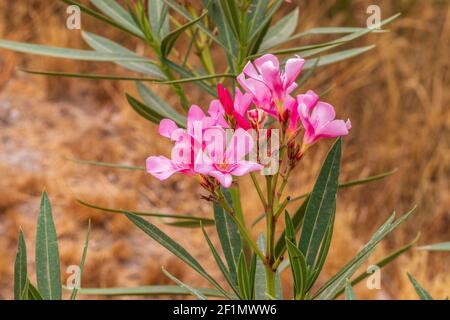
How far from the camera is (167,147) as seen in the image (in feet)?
8.07

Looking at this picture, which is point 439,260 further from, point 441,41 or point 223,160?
point 223,160

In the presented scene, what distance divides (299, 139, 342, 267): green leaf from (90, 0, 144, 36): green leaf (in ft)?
1.15

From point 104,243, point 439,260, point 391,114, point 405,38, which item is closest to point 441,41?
point 405,38

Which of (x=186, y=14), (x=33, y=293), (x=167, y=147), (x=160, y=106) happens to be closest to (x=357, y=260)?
(x=33, y=293)

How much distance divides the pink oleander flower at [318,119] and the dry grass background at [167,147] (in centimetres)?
150

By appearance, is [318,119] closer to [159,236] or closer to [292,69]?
[292,69]

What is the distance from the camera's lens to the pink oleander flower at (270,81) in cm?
60

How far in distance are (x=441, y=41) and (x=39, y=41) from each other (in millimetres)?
1425

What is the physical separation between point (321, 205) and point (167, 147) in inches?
70.0

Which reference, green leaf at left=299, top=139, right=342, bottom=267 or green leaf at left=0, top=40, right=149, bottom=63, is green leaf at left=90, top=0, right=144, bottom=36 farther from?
green leaf at left=299, top=139, right=342, bottom=267

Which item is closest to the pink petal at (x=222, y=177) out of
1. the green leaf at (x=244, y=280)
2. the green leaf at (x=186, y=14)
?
the green leaf at (x=244, y=280)

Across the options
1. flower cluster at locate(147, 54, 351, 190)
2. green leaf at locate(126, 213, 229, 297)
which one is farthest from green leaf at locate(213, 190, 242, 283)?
flower cluster at locate(147, 54, 351, 190)

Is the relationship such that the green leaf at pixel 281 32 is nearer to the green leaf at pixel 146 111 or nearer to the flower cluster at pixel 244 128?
the green leaf at pixel 146 111

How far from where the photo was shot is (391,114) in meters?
2.60
